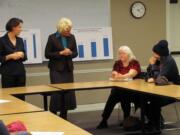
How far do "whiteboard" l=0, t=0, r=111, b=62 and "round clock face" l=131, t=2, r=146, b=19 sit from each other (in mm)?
518

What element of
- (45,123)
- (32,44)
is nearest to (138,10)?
(32,44)

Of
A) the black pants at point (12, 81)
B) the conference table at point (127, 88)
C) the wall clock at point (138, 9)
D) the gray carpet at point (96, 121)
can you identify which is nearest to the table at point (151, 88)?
the conference table at point (127, 88)

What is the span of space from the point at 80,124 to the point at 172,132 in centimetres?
142

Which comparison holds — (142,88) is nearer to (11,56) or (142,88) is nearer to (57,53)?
(57,53)

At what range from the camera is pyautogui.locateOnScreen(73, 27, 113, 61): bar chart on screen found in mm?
7191

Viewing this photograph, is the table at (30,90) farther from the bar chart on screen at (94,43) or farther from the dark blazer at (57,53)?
the bar chart on screen at (94,43)

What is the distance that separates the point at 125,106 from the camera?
5.89 m

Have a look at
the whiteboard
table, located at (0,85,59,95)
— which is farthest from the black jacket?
the whiteboard

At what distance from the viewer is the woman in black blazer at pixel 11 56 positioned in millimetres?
5691

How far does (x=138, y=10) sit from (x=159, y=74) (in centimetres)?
261

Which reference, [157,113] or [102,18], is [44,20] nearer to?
[102,18]

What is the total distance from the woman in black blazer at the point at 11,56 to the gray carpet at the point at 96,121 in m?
1.20

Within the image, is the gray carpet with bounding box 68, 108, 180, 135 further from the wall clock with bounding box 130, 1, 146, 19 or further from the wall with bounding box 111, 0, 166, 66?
the wall clock with bounding box 130, 1, 146, 19

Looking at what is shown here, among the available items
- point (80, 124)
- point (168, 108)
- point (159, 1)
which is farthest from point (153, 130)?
point (159, 1)
